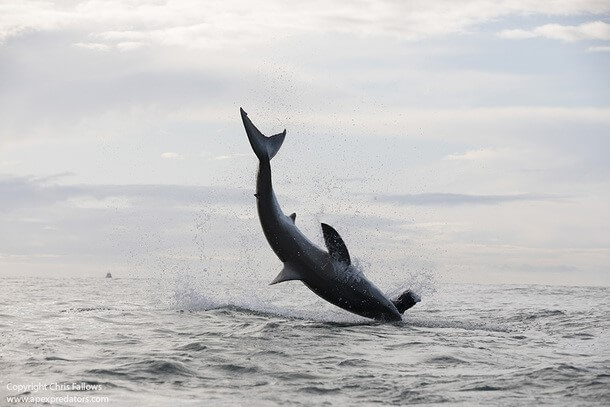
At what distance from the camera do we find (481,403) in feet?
37.6

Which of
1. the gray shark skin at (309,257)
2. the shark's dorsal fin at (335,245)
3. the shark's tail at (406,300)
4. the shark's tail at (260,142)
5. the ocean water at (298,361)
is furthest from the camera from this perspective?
the shark's tail at (406,300)

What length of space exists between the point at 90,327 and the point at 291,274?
6.26 meters

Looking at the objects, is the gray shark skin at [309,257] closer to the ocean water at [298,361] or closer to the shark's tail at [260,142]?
the shark's tail at [260,142]

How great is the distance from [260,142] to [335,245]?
11.3 ft

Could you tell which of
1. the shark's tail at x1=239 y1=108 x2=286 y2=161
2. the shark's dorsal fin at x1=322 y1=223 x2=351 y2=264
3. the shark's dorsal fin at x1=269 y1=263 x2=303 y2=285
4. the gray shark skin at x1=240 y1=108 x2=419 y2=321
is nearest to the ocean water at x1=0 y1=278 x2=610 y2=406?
the gray shark skin at x1=240 y1=108 x2=419 y2=321

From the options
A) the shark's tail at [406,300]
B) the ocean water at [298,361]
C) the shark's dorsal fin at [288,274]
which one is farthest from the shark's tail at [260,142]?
the shark's tail at [406,300]

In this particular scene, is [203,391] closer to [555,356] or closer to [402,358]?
[402,358]

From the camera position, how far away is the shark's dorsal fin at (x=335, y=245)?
786 inches

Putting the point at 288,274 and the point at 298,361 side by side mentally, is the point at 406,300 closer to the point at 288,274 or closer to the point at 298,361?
the point at 288,274

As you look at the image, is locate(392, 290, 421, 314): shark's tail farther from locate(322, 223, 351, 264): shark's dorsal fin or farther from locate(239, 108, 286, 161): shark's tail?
locate(239, 108, 286, 161): shark's tail

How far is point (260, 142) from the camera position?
19688 mm

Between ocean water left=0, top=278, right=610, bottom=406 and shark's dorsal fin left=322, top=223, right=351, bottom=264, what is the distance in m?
1.85

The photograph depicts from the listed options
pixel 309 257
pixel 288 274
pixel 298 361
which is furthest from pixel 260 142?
pixel 298 361

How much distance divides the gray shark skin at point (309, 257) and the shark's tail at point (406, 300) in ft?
1.66
